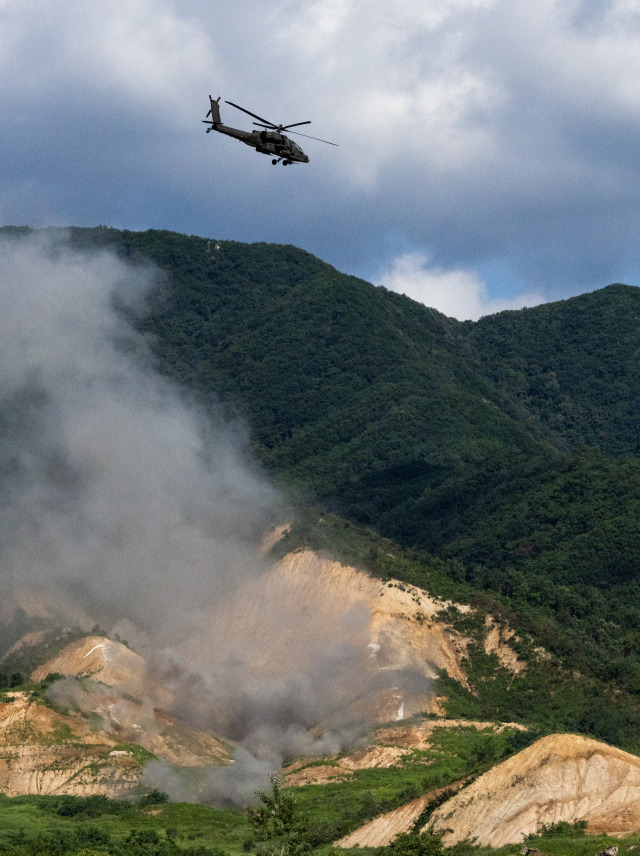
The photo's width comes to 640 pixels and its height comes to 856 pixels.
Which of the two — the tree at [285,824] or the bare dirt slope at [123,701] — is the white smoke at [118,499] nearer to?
the bare dirt slope at [123,701]

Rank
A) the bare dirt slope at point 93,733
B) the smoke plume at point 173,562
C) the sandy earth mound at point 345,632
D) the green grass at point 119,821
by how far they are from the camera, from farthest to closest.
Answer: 1. the sandy earth mound at point 345,632
2. the smoke plume at point 173,562
3. the bare dirt slope at point 93,733
4. the green grass at point 119,821

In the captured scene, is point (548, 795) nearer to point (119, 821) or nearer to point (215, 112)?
point (119, 821)

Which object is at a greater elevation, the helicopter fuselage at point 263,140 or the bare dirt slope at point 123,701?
the helicopter fuselage at point 263,140

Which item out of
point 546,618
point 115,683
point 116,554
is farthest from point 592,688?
point 116,554

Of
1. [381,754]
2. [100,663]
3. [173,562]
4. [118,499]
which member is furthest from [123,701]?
[118,499]

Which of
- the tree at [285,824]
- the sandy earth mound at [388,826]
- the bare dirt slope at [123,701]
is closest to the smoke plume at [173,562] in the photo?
the bare dirt slope at [123,701]

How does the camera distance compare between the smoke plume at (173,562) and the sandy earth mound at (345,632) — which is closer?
the smoke plume at (173,562)

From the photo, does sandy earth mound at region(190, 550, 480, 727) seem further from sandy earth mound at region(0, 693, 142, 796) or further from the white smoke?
sandy earth mound at region(0, 693, 142, 796)

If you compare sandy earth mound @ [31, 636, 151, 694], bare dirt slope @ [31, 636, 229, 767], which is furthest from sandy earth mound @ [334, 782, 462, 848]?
sandy earth mound @ [31, 636, 151, 694]

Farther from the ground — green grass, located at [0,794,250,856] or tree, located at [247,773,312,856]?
tree, located at [247,773,312,856]
